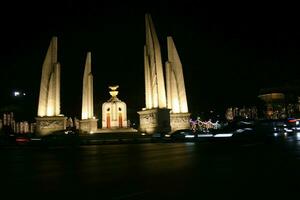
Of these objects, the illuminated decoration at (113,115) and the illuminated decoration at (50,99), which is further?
the illuminated decoration at (113,115)

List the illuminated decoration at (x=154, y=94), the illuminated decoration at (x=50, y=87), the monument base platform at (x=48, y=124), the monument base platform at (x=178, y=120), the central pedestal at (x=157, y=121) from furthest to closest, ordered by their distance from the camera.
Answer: the monument base platform at (x=178, y=120) < the illuminated decoration at (x=50, y=87) < the monument base platform at (x=48, y=124) < the illuminated decoration at (x=154, y=94) < the central pedestal at (x=157, y=121)

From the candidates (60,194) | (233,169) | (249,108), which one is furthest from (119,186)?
(249,108)

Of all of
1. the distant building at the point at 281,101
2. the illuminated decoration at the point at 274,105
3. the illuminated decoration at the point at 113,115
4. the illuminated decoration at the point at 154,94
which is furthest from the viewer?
the illuminated decoration at the point at 274,105

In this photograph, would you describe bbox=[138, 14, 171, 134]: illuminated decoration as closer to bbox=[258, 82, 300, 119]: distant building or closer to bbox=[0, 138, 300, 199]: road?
bbox=[0, 138, 300, 199]: road

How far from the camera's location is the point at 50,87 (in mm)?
39969

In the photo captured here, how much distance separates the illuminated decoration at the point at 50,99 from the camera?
38062mm

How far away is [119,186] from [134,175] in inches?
53.6

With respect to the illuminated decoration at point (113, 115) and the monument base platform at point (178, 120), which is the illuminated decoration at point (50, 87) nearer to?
the illuminated decoration at point (113, 115)

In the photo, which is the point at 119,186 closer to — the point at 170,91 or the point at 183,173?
the point at 183,173

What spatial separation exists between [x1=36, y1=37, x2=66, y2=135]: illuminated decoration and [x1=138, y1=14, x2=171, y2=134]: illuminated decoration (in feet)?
34.1

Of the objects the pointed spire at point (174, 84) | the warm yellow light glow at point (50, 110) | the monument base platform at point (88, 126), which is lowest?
the monument base platform at point (88, 126)

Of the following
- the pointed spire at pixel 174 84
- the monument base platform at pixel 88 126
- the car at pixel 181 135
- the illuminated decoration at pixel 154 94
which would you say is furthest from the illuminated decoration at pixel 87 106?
the car at pixel 181 135

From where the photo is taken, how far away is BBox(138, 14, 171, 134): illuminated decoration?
115 feet

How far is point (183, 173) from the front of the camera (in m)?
7.48
